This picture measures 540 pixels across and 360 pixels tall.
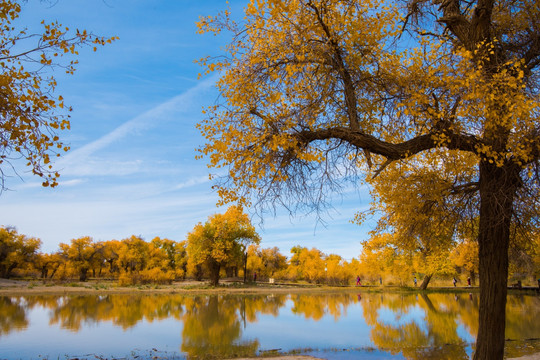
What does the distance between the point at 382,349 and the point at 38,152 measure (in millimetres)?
9249

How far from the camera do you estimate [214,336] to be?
11227 mm

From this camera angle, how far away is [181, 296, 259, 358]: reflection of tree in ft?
29.5

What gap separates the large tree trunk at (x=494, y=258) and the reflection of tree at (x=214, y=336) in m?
5.31

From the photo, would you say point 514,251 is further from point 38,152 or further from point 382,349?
point 38,152

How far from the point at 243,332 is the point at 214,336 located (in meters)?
1.20

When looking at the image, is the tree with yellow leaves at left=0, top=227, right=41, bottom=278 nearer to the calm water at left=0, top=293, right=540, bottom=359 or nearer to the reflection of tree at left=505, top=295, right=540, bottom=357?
the calm water at left=0, top=293, right=540, bottom=359

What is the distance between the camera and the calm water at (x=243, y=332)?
9.12 metres

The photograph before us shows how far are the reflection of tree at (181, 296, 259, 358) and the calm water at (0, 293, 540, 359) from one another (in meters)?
0.03

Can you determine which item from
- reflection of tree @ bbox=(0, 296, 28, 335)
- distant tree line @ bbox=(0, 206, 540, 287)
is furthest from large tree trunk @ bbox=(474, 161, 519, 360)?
distant tree line @ bbox=(0, 206, 540, 287)

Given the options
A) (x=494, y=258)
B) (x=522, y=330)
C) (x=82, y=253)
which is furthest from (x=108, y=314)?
(x=82, y=253)

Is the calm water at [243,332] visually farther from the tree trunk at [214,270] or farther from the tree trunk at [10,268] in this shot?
the tree trunk at [10,268]

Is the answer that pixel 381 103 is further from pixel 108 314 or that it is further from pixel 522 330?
pixel 108 314

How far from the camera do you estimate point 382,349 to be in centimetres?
961

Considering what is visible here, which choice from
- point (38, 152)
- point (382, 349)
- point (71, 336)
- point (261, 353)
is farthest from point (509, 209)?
point (71, 336)
